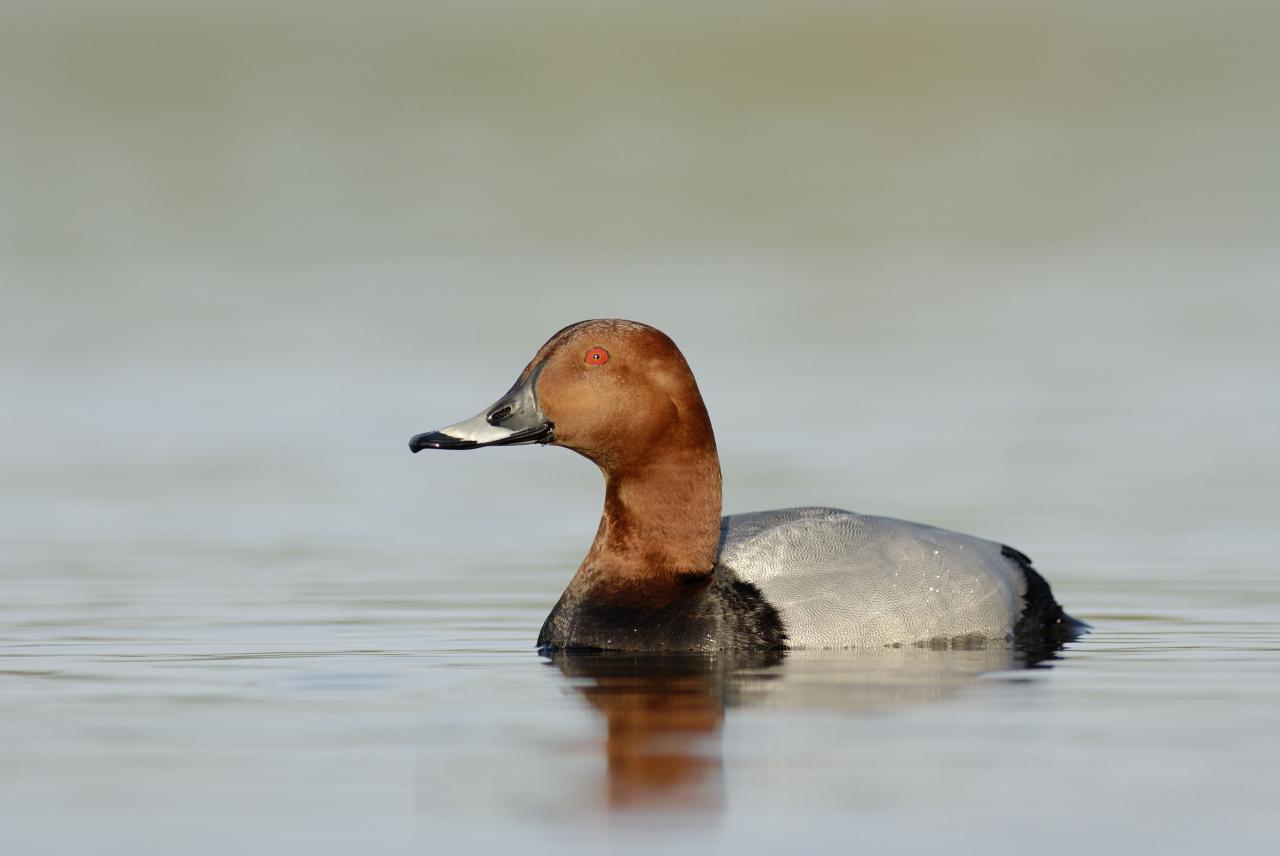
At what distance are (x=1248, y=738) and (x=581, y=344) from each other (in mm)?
3137

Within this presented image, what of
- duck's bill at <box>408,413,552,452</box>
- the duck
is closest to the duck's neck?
the duck

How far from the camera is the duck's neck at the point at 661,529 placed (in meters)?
8.86

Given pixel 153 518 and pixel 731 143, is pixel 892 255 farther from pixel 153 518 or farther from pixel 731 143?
pixel 153 518

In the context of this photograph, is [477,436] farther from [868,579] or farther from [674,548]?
[868,579]

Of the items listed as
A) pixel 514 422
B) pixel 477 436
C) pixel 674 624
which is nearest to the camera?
pixel 674 624

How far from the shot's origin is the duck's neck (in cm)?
886

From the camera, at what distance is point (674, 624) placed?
338 inches

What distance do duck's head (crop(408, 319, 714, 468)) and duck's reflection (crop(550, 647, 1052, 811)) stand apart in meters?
0.85

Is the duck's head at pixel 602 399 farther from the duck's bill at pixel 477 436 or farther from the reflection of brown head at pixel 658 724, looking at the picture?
the reflection of brown head at pixel 658 724

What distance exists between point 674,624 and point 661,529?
442mm

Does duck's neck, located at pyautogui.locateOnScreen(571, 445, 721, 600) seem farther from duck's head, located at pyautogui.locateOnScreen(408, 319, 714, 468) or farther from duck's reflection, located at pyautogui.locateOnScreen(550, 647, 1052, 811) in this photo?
duck's reflection, located at pyautogui.locateOnScreen(550, 647, 1052, 811)

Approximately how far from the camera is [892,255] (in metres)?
26.3

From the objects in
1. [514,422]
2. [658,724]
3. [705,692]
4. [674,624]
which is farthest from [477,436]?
[658,724]

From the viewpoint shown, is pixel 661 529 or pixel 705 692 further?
pixel 661 529
